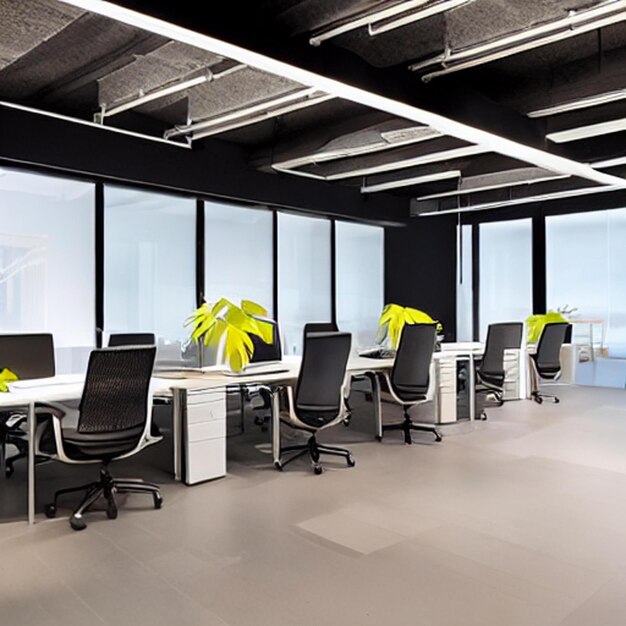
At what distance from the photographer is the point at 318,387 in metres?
4.64

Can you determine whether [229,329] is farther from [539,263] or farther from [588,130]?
[539,263]

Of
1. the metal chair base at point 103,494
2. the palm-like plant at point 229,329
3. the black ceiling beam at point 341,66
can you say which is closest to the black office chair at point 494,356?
the black ceiling beam at point 341,66

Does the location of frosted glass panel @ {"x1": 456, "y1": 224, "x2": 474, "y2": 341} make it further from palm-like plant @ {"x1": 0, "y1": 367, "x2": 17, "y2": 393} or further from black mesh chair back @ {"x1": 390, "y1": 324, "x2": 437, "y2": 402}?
palm-like plant @ {"x1": 0, "y1": 367, "x2": 17, "y2": 393}

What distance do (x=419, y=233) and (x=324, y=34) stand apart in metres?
6.95

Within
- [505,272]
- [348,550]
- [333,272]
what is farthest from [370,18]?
[505,272]

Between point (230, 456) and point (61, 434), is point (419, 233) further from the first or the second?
point (61, 434)

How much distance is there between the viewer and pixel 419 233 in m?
10.4

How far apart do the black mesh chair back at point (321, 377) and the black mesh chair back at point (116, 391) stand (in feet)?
4.19

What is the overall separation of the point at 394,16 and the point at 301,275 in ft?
18.1

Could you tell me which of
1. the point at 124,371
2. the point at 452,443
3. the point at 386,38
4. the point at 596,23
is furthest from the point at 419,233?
the point at 124,371

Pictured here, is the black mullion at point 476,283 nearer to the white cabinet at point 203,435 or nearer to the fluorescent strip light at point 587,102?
the fluorescent strip light at point 587,102

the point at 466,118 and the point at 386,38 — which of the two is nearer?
Result: the point at 386,38

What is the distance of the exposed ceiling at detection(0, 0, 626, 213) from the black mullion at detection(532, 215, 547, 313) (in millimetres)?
2623

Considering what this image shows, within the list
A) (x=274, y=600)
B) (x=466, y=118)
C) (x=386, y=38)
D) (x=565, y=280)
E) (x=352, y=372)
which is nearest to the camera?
(x=274, y=600)
